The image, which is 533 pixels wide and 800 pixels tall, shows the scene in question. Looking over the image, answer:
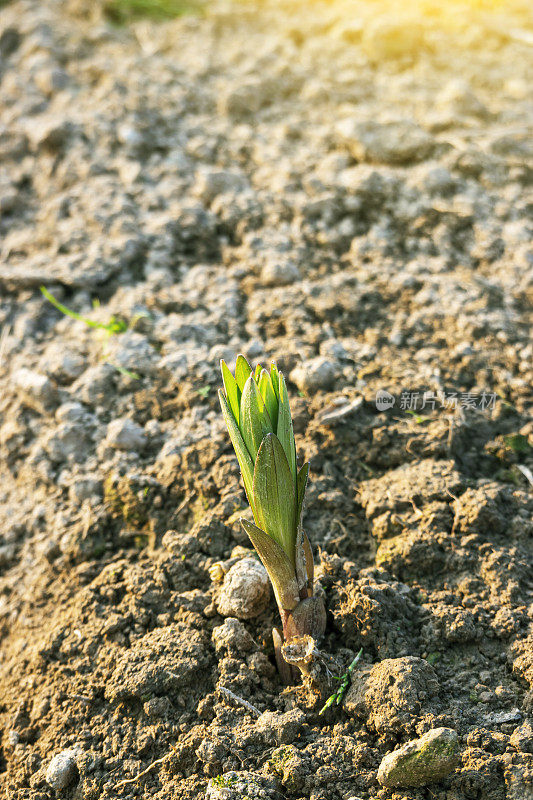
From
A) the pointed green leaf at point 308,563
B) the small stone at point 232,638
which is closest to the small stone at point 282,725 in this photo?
the small stone at point 232,638

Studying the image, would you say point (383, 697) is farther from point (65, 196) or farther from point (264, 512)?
point (65, 196)

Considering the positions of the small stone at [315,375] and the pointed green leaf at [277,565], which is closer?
the pointed green leaf at [277,565]

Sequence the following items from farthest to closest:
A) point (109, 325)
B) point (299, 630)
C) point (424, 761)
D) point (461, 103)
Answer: point (461, 103), point (109, 325), point (299, 630), point (424, 761)

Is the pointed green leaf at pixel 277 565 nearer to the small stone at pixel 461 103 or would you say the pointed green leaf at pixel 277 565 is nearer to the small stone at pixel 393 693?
the small stone at pixel 393 693

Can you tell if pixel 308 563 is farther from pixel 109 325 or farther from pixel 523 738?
pixel 109 325

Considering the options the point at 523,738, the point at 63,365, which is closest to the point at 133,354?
the point at 63,365
